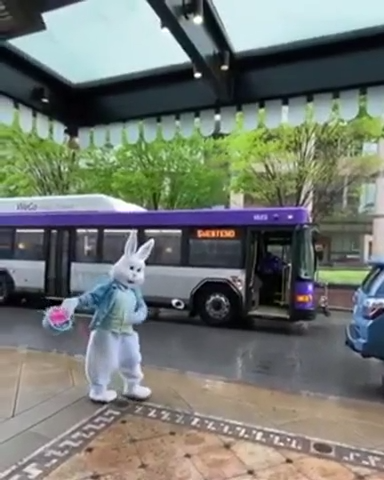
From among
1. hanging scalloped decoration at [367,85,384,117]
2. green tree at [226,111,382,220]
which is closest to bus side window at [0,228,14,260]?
green tree at [226,111,382,220]

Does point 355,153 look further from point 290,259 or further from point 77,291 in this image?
point 77,291

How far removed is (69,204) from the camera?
35.2 ft

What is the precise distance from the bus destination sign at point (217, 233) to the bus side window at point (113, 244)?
1.70m

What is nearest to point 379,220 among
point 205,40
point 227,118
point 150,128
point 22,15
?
point 227,118

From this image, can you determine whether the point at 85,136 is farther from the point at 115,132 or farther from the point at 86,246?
the point at 86,246

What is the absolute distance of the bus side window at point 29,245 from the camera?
1076 cm

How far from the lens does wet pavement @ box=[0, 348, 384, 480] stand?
291cm

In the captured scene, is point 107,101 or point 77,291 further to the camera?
point 77,291

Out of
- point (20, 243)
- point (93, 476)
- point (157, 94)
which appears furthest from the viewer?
point (20, 243)

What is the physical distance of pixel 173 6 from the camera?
4.91 metres

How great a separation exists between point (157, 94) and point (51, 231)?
5.59 meters

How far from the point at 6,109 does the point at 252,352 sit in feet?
16.1

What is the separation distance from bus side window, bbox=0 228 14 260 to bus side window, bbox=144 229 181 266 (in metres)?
3.74

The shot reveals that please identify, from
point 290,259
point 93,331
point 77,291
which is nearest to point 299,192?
point 290,259
